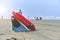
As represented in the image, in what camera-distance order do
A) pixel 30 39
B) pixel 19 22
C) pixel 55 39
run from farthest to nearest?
pixel 19 22 < pixel 30 39 < pixel 55 39

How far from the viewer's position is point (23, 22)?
547 inches

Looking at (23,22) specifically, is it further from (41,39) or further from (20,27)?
(41,39)

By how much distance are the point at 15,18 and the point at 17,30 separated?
719 millimetres

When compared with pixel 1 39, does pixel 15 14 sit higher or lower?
higher

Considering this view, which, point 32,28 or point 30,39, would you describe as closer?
point 30,39

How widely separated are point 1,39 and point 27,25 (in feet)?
15.7

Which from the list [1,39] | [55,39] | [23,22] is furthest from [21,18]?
[55,39]

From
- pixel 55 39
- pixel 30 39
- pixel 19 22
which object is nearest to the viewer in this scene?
pixel 55 39

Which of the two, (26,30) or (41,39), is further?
(26,30)

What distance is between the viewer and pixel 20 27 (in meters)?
13.9

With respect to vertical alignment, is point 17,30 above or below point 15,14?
below

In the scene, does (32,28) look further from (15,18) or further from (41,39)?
(41,39)

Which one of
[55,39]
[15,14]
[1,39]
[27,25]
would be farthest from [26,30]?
[55,39]

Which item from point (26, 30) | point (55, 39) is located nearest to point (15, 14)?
point (26, 30)
